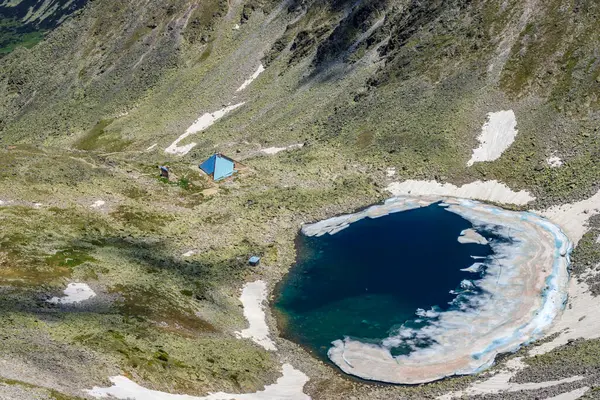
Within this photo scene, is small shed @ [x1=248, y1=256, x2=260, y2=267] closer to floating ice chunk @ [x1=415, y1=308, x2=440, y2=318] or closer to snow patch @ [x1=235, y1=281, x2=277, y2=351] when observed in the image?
snow patch @ [x1=235, y1=281, x2=277, y2=351]

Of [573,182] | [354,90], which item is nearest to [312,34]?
[354,90]

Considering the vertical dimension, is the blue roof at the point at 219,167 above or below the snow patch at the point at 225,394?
above

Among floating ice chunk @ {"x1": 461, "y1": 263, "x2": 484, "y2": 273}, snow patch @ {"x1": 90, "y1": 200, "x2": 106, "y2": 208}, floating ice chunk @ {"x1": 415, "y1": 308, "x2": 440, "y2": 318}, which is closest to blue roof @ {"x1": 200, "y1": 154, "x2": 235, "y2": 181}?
snow patch @ {"x1": 90, "y1": 200, "x2": 106, "y2": 208}

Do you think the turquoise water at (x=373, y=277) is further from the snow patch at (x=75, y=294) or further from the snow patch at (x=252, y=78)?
the snow patch at (x=252, y=78)

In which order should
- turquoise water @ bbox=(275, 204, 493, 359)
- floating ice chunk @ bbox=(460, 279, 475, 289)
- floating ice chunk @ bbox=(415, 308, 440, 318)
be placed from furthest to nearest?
floating ice chunk @ bbox=(460, 279, 475, 289)
turquoise water @ bbox=(275, 204, 493, 359)
floating ice chunk @ bbox=(415, 308, 440, 318)

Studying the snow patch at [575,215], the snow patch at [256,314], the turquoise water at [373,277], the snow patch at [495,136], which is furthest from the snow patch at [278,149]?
the snow patch at [575,215]

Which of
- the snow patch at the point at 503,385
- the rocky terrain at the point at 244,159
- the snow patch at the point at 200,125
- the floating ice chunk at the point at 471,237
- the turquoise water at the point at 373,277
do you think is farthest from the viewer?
the snow patch at the point at 200,125

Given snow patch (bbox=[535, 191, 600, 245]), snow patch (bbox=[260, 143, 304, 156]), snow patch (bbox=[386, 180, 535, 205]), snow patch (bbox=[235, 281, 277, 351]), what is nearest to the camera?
snow patch (bbox=[235, 281, 277, 351])

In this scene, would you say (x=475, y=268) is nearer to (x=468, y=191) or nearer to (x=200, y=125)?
(x=468, y=191)
